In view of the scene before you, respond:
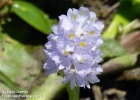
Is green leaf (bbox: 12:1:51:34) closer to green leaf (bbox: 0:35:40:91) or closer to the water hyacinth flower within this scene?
green leaf (bbox: 0:35:40:91)

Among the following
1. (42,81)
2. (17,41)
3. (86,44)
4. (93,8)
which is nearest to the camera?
(86,44)

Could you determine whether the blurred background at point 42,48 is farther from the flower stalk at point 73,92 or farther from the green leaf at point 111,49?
the flower stalk at point 73,92

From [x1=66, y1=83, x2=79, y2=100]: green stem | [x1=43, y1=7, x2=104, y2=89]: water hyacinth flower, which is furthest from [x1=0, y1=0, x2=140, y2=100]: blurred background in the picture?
[x1=43, y1=7, x2=104, y2=89]: water hyacinth flower

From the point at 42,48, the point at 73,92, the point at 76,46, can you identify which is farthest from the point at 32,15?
the point at 76,46

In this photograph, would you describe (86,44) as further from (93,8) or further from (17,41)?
(93,8)

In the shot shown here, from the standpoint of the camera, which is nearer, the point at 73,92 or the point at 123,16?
the point at 73,92

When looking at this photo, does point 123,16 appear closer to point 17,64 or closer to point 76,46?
point 17,64

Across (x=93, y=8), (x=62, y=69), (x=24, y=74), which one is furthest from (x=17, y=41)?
(x=62, y=69)
